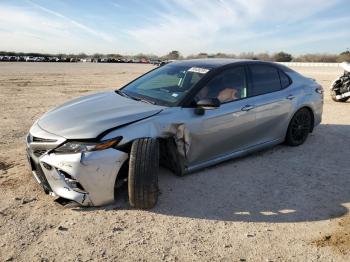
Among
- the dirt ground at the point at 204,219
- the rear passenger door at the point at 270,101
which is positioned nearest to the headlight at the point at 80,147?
the dirt ground at the point at 204,219

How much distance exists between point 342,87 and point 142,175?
10611 mm

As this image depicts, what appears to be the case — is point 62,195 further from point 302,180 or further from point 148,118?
point 302,180

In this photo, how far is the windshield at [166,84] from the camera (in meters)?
5.03

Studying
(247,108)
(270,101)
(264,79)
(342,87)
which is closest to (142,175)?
(247,108)

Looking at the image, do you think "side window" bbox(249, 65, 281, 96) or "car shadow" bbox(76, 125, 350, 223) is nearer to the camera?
"car shadow" bbox(76, 125, 350, 223)

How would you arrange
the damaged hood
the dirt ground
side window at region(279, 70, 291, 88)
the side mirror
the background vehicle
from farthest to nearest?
1. the background vehicle
2. side window at region(279, 70, 291, 88)
3. the side mirror
4. the damaged hood
5. the dirt ground

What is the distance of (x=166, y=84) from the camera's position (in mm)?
5512

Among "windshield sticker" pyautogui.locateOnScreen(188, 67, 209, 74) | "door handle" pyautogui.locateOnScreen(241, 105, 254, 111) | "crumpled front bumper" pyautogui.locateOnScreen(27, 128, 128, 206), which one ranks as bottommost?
"crumpled front bumper" pyautogui.locateOnScreen(27, 128, 128, 206)

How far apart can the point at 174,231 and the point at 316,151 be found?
3771 mm

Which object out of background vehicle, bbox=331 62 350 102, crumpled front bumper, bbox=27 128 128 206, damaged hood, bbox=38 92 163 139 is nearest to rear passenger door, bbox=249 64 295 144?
damaged hood, bbox=38 92 163 139

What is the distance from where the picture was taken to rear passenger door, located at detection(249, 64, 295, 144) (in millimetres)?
5742

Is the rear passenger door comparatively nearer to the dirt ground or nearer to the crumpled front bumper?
the dirt ground

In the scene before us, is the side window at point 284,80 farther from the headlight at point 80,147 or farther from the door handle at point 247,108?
the headlight at point 80,147

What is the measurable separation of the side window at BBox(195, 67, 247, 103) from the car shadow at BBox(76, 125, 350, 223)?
104 centimetres
